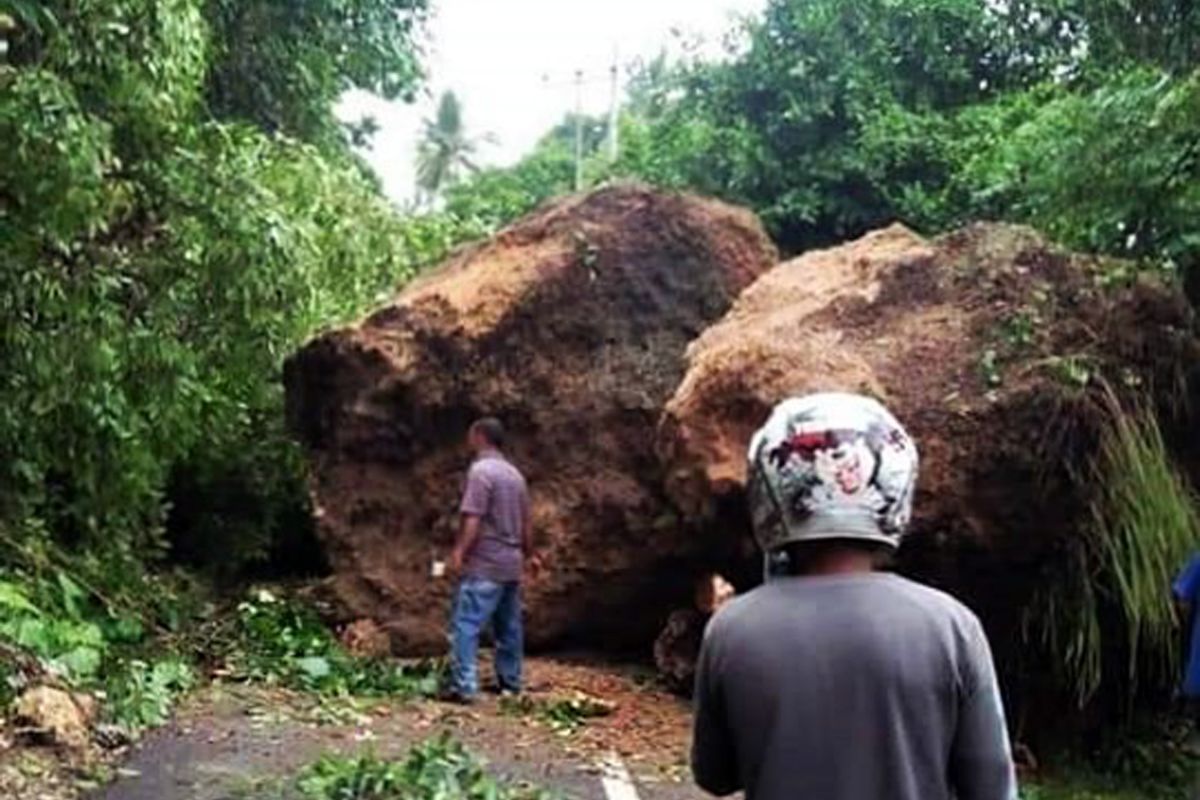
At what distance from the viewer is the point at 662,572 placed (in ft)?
38.7

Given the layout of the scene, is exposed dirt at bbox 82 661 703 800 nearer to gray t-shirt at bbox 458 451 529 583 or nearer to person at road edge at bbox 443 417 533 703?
person at road edge at bbox 443 417 533 703

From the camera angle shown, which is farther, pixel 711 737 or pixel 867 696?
pixel 711 737

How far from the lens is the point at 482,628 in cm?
1058

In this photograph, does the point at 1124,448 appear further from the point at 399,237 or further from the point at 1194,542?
the point at 399,237

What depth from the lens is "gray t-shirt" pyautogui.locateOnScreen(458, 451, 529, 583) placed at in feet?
33.8

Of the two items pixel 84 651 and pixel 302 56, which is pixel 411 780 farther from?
pixel 302 56

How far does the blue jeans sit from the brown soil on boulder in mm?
1173

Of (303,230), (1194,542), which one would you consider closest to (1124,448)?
(1194,542)

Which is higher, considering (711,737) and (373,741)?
(711,737)

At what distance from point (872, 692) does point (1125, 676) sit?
24.1ft

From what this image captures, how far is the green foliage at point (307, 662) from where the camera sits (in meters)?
10.5

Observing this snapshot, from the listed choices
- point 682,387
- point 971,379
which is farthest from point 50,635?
point 971,379

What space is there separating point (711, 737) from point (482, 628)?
303 inches

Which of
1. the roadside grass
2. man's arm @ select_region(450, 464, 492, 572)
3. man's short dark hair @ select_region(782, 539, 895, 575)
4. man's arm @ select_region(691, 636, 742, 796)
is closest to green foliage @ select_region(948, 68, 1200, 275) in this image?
man's arm @ select_region(450, 464, 492, 572)
